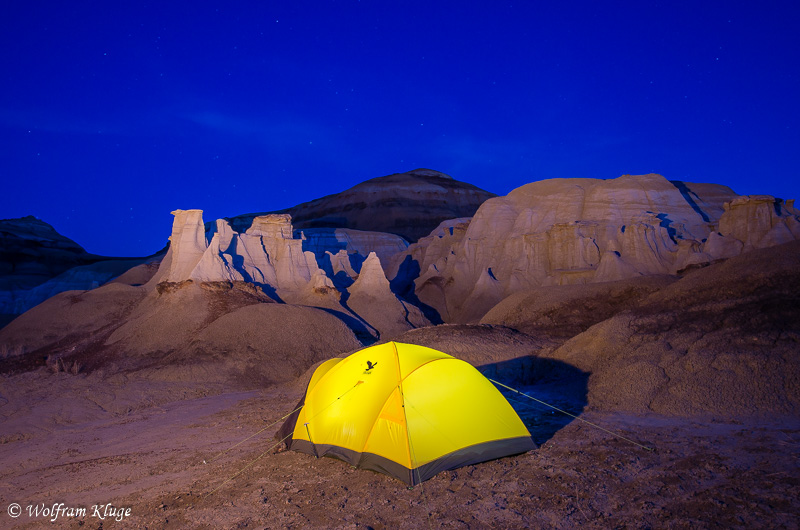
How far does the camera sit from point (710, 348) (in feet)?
36.9

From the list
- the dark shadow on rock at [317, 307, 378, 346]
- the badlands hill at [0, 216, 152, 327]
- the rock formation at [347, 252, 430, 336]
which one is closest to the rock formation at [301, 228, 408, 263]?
the badlands hill at [0, 216, 152, 327]

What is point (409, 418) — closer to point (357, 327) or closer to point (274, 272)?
point (357, 327)

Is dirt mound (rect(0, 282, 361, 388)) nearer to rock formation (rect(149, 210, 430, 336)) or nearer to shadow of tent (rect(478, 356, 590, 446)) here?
rock formation (rect(149, 210, 430, 336))

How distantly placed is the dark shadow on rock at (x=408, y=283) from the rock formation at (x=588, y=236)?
0.83 metres

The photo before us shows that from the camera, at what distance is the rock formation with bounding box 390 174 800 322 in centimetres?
3416

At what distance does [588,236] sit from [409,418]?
114 ft

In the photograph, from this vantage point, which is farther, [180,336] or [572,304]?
[572,304]

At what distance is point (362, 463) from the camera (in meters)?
7.64

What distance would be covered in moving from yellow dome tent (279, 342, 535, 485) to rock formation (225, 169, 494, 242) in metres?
83.5

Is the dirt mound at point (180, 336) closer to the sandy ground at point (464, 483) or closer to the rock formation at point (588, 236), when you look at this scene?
the sandy ground at point (464, 483)

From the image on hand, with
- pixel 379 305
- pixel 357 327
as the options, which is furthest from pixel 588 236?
pixel 357 327

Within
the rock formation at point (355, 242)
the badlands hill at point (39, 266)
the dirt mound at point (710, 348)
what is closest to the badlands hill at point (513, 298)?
the dirt mound at point (710, 348)

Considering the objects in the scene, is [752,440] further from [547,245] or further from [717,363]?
[547,245]

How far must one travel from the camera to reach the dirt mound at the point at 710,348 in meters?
9.78
